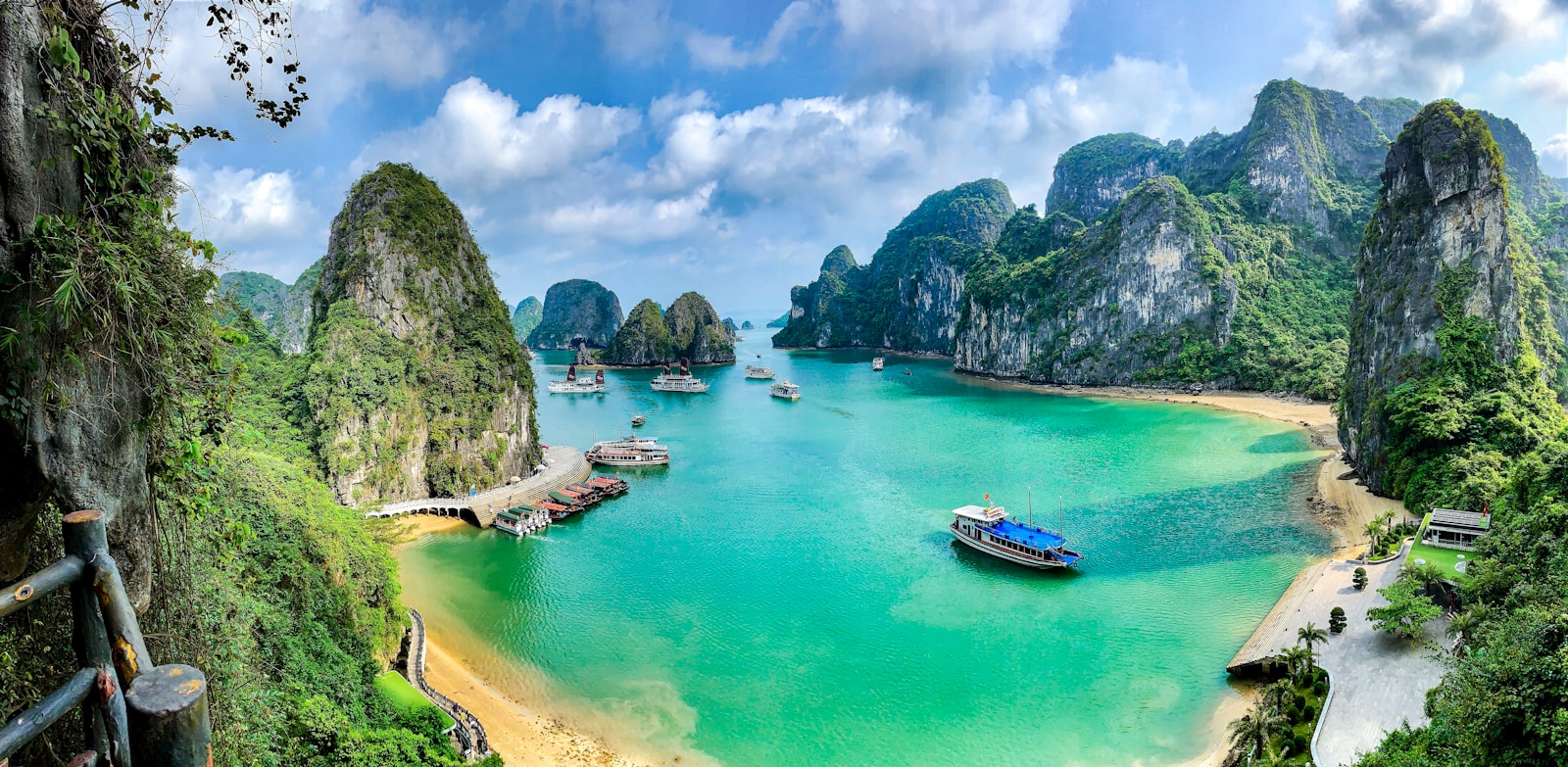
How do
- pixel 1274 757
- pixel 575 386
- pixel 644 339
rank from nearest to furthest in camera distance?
pixel 1274 757, pixel 575 386, pixel 644 339

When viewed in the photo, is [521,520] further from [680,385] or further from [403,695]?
[680,385]

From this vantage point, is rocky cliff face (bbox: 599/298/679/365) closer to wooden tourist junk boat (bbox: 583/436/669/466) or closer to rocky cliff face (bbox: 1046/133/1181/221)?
wooden tourist junk boat (bbox: 583/436/669/466)

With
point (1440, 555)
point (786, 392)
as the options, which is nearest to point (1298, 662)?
point (1440, 555)

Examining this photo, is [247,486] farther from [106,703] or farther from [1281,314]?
[1281,314]

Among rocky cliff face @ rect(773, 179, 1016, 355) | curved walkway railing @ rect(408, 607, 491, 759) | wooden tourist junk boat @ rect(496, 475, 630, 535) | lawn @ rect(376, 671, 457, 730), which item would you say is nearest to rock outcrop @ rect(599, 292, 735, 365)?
rocky cliff face @ rect(773, 179, 1016, 355)

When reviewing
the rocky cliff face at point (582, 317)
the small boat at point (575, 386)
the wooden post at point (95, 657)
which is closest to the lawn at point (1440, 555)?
the wooden post at point (95, 657)

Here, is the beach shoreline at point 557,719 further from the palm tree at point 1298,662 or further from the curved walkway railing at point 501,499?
the palm tree at point 1298,662

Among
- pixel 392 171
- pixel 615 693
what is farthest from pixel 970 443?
pixel 392 171
